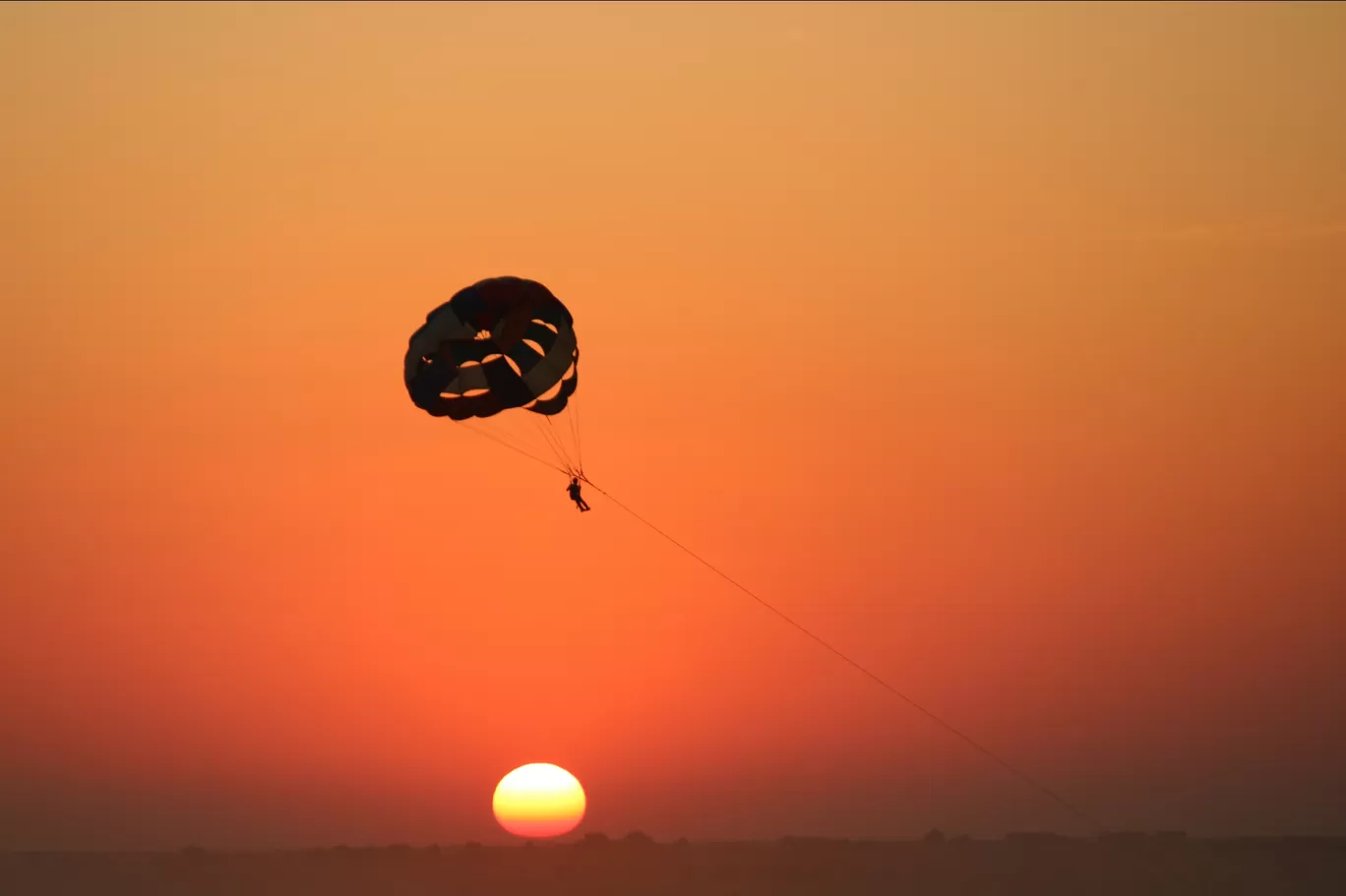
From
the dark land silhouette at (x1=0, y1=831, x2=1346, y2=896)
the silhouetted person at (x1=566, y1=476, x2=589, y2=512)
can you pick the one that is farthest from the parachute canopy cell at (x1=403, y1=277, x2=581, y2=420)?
the dark land silhouette at (x1=0, y1=831, x2=1346, y2=896)

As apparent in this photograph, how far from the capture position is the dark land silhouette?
136250 mm

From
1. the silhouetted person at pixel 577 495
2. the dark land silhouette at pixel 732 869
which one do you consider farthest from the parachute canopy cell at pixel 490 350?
the dark land silhouette at pixel 732 869

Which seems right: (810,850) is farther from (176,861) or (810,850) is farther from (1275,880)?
(176,861)

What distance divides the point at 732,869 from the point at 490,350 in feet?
373

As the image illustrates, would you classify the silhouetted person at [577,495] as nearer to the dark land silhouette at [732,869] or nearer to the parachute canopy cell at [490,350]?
the parachute canopy cell at [490,350]

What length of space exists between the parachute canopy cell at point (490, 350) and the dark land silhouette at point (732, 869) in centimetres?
10237

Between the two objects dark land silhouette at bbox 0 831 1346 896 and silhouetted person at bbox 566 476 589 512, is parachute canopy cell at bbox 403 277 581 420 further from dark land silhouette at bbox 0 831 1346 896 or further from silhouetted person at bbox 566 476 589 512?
dark land silhouette at bbox 0 831 1346 896

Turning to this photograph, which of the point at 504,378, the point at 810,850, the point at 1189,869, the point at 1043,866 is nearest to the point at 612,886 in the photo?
the point at 810,850

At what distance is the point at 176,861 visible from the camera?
15138cm

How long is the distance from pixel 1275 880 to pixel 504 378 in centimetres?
12034

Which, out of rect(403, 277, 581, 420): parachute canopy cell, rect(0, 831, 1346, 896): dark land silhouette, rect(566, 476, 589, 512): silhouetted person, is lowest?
rect(566, 476, 589, 512): silhouetted person

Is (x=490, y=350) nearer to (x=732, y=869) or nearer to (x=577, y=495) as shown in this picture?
(x=577, y=495)

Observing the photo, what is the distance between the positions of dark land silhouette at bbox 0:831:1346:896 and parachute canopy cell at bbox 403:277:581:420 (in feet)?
336

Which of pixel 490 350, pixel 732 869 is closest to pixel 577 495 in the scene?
pixel 490 350
